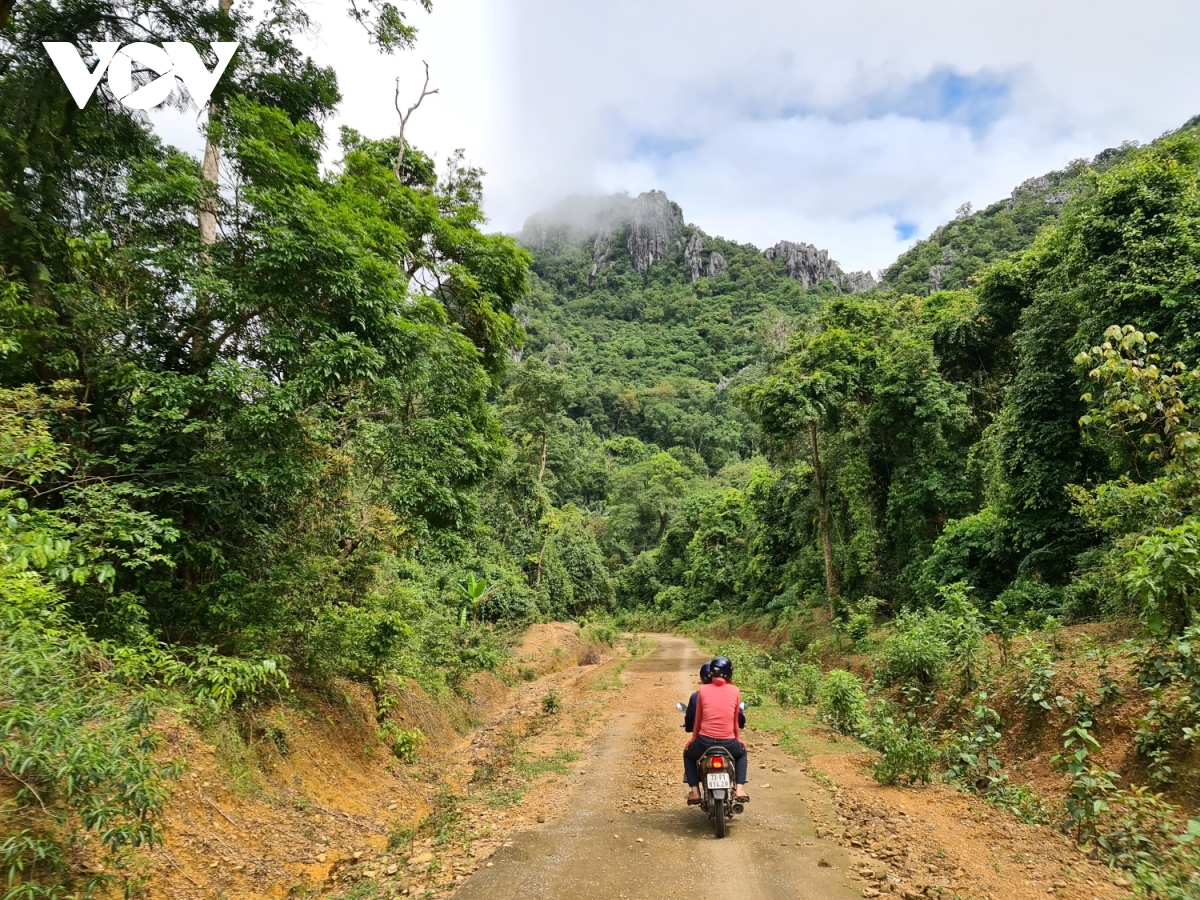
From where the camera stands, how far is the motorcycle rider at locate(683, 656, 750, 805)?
5574 mm

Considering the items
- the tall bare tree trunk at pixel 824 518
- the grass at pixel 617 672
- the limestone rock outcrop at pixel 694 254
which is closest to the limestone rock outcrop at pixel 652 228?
the limestone rock outcrop at pixel 694 254

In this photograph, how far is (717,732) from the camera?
5629mm

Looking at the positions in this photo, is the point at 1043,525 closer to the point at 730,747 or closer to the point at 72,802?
the point at 730,747

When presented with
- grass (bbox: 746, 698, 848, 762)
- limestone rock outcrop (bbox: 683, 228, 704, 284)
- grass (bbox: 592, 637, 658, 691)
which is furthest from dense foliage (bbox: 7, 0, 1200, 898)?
limestone rock outcrop (bbox: 683, 228, 704, 284)

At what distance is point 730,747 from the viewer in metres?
5.57

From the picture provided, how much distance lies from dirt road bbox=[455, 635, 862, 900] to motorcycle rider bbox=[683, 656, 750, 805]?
40 cm

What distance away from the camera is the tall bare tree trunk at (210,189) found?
6531mm

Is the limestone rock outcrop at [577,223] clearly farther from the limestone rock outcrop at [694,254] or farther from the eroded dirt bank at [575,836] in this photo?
the eroded dirt bank at [575,836]

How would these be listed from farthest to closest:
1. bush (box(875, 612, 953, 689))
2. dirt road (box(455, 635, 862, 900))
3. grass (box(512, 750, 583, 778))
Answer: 1. bush (box(875, 612, 953, 689))
2. grass (box(512, 750, 583, 778))
3. dirt road (box(455, 635, 862, 900))

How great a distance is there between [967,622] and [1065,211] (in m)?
9.93

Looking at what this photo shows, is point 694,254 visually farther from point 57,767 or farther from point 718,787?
point 57,767

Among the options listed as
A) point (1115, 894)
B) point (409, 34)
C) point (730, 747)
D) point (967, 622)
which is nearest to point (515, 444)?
point (409, 34)

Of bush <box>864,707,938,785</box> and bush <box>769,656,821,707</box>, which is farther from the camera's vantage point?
bush <box>769,656,821,707</box>

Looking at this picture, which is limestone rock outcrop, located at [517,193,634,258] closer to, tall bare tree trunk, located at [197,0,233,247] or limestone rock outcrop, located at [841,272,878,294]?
limestone rock outcrop, located at [841,272,878,294]
